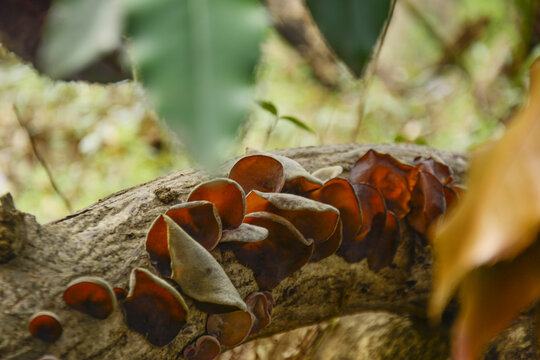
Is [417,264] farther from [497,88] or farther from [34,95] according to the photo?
[34,95]

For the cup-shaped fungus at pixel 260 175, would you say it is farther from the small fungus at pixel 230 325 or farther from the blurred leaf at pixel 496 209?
the blurred leaf at pixel 496 209

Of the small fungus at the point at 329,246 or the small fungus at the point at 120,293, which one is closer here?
the small fungus at the point at 120,293

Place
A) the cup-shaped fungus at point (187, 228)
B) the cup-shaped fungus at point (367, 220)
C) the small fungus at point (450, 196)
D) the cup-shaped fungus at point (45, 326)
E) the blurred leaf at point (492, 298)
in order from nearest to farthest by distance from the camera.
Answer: the blurred leaf at point (492, 298), the cup-shaped fungus at point (45, 326), the cup-shaped fungus at point (187, 228), the cup-shaped fungus at point (367, 220), the small fungus at point (450, 196)

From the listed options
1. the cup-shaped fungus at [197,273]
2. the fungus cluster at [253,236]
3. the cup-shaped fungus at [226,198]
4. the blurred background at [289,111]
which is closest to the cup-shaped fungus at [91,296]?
the fungus cluster at [253,236]

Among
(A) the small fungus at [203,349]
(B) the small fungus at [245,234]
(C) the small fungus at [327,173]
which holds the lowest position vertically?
(A) the small fungus at [203,349]

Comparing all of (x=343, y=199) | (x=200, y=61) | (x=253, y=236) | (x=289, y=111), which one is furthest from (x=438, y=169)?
(x=289, y=111)

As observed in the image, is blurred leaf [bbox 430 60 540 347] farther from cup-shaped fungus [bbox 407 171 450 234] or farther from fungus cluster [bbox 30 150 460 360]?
cup-shaped fungus [bbox 407 171 450 234]

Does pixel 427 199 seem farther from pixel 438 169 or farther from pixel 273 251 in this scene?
pixel 273 251
